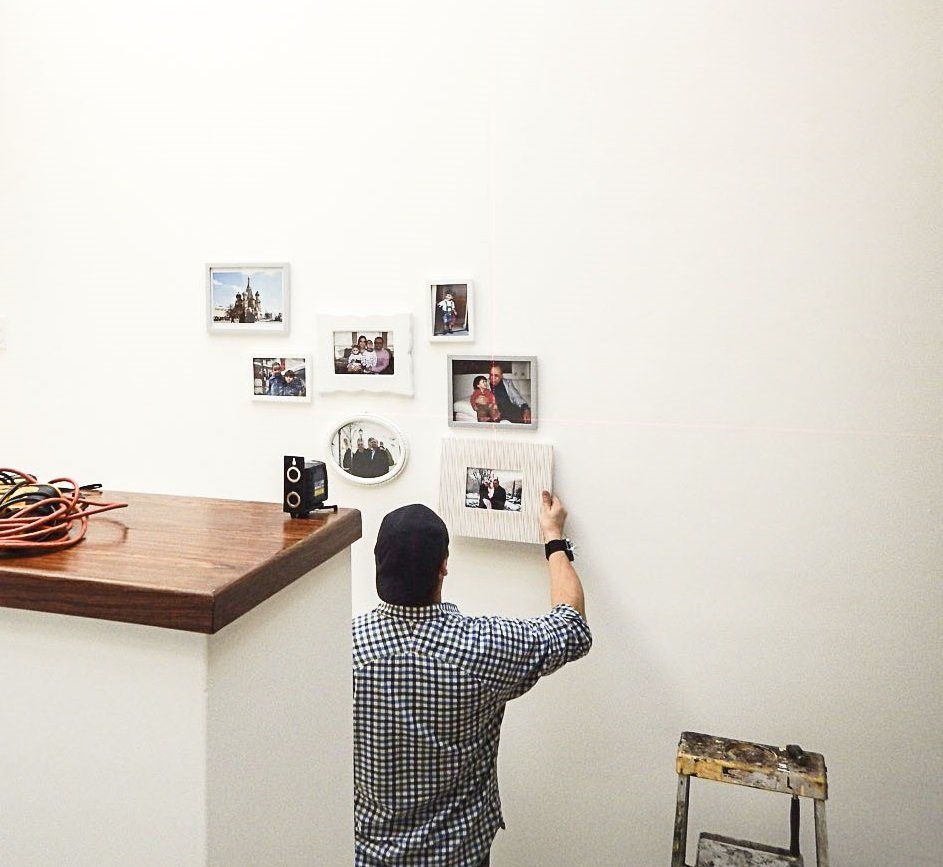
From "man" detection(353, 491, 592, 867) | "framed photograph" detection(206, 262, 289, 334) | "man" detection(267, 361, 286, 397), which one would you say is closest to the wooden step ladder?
"man" detection(353, 491, 592, 867)

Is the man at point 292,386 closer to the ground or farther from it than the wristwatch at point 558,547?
farther from it

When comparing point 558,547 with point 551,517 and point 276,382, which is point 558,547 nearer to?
point 551,517

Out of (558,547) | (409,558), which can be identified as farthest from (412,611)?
(558,547)

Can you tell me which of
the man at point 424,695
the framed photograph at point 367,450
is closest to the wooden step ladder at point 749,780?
the man at point 424,695

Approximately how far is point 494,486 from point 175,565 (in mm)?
1349

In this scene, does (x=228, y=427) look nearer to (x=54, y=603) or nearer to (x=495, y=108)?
(x=495, y=108)

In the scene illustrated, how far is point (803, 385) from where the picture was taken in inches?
73.6

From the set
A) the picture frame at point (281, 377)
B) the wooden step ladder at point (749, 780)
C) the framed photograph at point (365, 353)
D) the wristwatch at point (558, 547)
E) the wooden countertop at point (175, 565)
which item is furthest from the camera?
the picture frame at point (281, 377)

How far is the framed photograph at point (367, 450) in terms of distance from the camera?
7.19 ft

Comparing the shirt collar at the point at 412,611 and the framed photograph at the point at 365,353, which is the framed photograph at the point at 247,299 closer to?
the framed photograph at the point at 365,353

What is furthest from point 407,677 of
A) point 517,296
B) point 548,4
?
point 548,4

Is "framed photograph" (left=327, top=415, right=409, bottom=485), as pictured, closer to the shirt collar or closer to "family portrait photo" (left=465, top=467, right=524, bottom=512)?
"family portrait photo" (left=465, top=467, right=524, bottom=512)

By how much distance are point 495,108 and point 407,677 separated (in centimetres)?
127

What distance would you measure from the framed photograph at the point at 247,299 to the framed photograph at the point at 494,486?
56 cm
